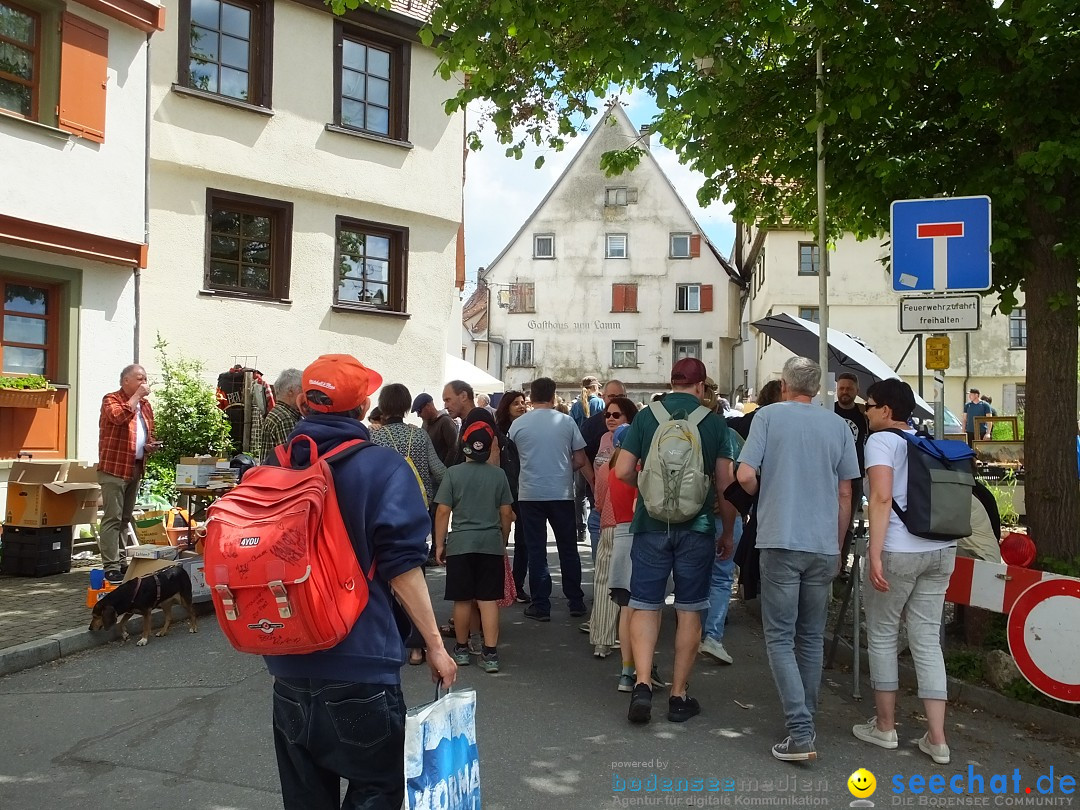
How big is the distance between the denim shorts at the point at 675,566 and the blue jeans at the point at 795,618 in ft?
1.37

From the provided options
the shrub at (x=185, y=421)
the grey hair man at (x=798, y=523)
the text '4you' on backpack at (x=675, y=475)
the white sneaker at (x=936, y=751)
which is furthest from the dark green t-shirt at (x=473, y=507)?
the shrub at (x=185, y=421)

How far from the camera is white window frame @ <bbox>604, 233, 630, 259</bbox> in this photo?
Result: 45.4 meters

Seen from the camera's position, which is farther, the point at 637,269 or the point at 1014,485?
the point at 637,269

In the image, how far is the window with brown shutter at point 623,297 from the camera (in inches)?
1796

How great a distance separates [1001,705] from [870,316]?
30.0 metres

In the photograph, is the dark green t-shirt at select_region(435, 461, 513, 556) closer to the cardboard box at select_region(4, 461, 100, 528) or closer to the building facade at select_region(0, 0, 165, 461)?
the cardboard box at select_region(4, 461, 100, 528)

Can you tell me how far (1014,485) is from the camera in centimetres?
1378

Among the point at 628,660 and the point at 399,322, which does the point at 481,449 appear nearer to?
the point at 628,660

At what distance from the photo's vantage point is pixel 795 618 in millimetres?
5035

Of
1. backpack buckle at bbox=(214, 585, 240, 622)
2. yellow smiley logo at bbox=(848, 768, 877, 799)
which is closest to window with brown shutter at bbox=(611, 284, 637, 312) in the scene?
yellow smiley logo at bbox=(848, 768, 877, 799)

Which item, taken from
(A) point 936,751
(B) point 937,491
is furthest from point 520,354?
(A) point 936,751

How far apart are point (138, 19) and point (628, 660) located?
34.7ft

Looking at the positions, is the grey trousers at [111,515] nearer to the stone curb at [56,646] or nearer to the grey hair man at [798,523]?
the stone curb at [56,646]

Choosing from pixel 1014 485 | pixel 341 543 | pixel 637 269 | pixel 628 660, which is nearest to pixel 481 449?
pixel 628 660
